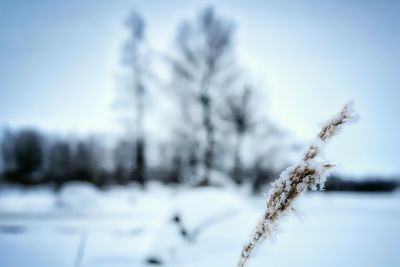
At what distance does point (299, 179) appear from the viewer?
1.67 m

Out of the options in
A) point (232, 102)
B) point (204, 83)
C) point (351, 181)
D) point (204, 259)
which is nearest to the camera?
point (204, 259)

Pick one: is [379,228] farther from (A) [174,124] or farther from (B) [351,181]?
(B) [351,181]

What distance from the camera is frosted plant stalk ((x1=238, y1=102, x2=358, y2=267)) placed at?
1.63m

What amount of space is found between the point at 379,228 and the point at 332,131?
6.97 m

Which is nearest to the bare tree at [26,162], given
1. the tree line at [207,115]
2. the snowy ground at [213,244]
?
the tree line at [207,115]

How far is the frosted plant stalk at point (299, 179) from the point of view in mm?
1634

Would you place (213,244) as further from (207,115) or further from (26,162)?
(26,162)

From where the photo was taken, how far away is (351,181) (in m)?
27.2

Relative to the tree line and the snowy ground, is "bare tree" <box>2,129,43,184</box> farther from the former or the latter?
the snowy ground

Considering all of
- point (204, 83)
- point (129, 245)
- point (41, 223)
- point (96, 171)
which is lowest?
point (96, 171)

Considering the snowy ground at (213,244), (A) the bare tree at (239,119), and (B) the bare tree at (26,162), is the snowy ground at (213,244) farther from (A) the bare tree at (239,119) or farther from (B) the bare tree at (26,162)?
(B) the bare tree at (26,162)

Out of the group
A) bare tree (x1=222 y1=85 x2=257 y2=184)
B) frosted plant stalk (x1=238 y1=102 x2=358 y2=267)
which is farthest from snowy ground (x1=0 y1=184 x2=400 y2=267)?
bare tree (x1=222 y1=85 x2=257 y2=184)

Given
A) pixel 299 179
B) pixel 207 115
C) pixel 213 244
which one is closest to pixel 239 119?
pixel 207 115

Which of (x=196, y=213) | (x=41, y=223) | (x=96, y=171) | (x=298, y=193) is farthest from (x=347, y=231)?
(x=96, y=171)
